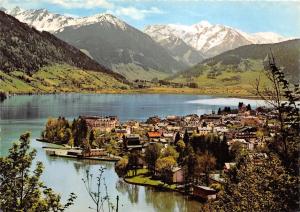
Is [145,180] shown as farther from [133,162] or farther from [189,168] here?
[133,162]

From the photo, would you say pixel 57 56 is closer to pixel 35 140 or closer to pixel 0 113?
pixel 0 113

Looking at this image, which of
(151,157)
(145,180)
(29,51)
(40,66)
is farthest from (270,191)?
(29,51)

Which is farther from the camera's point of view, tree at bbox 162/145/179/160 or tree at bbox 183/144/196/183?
tree at bbox 162/145/179/160

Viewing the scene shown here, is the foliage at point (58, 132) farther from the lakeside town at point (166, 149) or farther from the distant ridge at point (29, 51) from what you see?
the distant ridge at point (29, 51)

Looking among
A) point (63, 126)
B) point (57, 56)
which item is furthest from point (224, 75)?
point (63, 126)

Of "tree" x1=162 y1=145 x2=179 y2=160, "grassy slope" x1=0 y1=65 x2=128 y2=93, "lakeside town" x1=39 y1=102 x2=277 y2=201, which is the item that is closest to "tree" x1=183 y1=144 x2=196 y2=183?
"lakeside town" x1=39 y1=102 x2=277 y2=201

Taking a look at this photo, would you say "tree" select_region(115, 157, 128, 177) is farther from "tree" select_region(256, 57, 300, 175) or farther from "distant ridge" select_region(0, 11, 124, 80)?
"distant ridge" select_region(0, 11, 124, 80)
